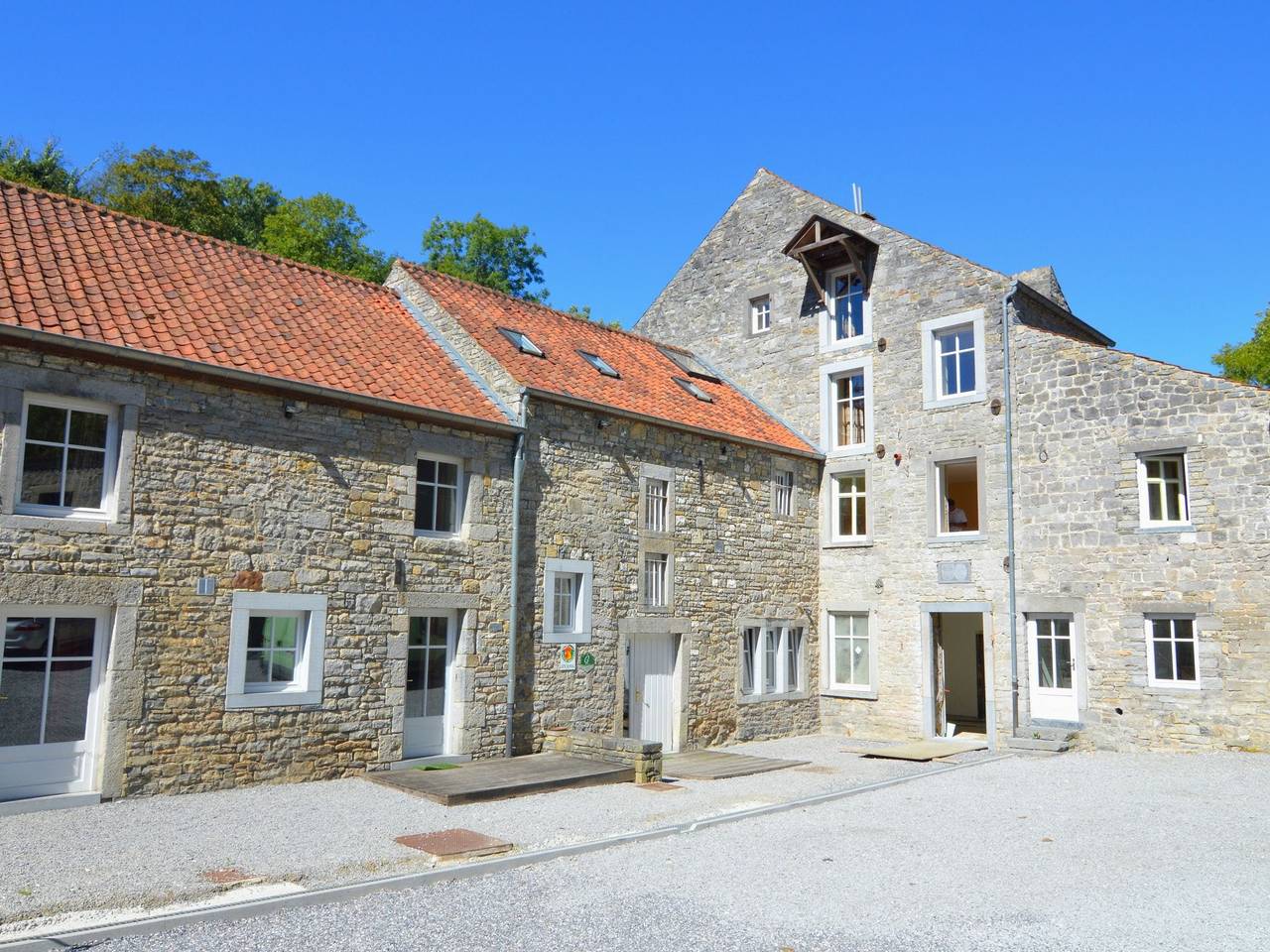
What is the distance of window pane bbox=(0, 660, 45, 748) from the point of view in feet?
31.0

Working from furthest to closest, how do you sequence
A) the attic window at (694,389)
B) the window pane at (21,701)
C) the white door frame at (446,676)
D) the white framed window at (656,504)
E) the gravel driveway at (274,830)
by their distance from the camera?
the attic window at (694,389), the white framed window at (656,504), the white door frame at (446,676), the window pane at (21,701), the gravel driveway at (274,830)

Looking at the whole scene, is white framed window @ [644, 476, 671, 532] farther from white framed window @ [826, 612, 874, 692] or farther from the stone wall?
white framed window @ [826, 612, 874, 692]

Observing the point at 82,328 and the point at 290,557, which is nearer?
the point at 82,328

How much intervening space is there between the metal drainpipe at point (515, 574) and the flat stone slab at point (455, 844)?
13.2ft

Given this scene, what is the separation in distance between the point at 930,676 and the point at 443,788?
375 inches

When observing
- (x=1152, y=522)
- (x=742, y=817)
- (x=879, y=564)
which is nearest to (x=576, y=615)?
(x=742, y=817)

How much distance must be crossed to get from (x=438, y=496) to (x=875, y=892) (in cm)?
757

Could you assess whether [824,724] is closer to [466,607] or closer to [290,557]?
[466,607]

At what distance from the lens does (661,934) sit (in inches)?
252

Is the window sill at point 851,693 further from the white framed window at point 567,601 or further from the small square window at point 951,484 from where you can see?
the white framed window at point 567,601

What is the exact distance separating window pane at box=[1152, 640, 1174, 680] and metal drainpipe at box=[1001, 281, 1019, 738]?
1.99 m

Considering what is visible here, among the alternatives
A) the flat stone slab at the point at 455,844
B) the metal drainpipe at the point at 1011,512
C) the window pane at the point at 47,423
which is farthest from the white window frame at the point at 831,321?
the window pane at the point at 47,423

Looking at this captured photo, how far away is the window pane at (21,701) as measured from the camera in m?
9.45

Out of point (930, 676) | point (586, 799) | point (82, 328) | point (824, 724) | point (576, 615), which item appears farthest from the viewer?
point (824, 724)
